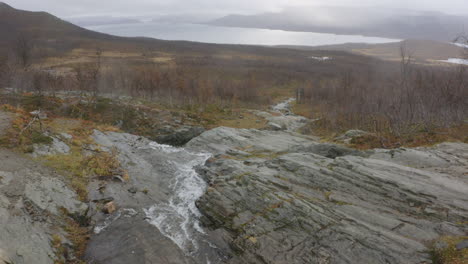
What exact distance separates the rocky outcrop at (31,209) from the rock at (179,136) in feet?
78.4

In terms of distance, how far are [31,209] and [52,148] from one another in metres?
11.7

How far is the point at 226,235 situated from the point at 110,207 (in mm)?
9775

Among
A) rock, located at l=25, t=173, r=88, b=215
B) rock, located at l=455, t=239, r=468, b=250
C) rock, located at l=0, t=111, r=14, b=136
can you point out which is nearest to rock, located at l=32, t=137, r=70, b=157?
rock, located at l=0, t=111, r=14, b=136

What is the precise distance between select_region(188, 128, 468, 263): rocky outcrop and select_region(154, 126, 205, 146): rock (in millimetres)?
22515

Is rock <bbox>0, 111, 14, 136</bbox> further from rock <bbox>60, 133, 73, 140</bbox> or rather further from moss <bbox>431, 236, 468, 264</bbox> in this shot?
moss <bbox>431, 236, 468, 264</bbox>

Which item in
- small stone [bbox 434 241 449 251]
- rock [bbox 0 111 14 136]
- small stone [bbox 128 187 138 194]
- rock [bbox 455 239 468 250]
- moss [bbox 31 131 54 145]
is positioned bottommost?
small stone [bbox 128 187 138 194]

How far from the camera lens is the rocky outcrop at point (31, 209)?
12.9 metres

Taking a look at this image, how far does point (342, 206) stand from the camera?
17828mm

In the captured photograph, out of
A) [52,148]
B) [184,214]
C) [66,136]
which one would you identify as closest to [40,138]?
[52,148]

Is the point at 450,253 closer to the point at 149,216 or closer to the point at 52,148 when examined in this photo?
the point at 149,216

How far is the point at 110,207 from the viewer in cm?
1980

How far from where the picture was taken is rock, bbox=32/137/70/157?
78.0 feet

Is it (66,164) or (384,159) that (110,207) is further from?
(384,159)

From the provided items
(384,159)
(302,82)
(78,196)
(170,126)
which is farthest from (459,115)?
(302,82)
